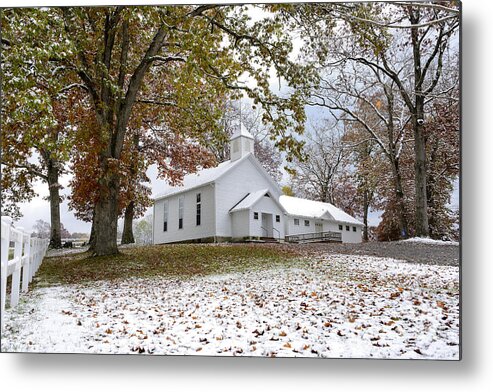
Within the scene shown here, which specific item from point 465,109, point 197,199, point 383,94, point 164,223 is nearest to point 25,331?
point 164,223

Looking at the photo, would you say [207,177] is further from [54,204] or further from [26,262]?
[26,262]

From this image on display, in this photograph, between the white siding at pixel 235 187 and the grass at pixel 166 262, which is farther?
the white siding at pixel 235 187

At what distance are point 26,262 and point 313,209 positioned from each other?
215 cm

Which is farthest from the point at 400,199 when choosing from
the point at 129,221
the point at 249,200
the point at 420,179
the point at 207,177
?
the point at 129,221

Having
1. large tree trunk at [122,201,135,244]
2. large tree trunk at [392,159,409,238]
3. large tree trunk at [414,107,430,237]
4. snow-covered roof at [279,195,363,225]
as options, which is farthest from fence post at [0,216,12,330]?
large tree trunk at [414,107,430,237]

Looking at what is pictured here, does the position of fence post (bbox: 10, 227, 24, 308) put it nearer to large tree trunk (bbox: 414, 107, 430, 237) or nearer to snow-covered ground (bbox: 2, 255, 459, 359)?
snow-covered ground (bbox: 2, 255, 459, 359)

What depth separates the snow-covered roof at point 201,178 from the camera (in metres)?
3.28

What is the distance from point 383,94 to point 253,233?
147cm

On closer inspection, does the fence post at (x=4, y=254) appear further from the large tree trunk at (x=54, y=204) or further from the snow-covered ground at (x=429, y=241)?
the snow-covered ground at (x=429, y=241)

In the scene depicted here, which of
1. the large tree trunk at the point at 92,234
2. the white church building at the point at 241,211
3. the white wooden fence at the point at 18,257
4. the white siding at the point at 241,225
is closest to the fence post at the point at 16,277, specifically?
the white wooden fence at the point at 18,257

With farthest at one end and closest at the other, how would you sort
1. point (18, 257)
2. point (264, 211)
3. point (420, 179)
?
1. point (264, 211)
2. point (420, 179)
3. point (18, 257)

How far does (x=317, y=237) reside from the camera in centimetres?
316

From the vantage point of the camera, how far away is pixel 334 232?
3.11 metres

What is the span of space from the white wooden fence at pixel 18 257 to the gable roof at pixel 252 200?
1509 mm
